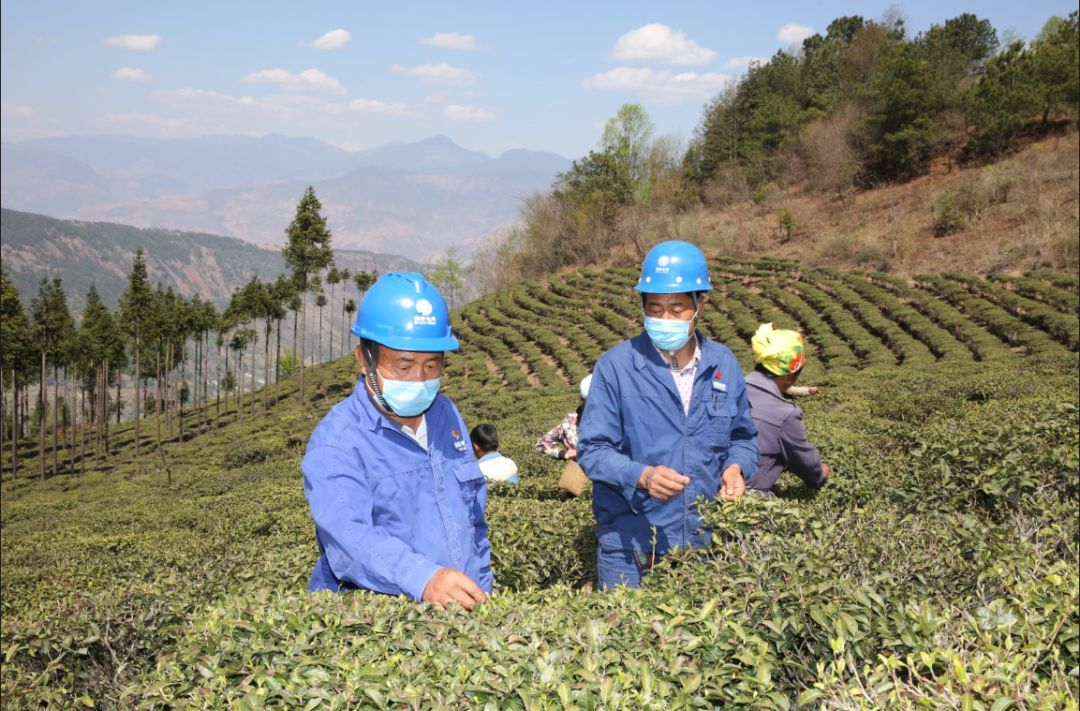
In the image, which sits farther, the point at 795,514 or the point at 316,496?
the point at 795,514

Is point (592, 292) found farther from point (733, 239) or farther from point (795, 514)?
point (795, 514)

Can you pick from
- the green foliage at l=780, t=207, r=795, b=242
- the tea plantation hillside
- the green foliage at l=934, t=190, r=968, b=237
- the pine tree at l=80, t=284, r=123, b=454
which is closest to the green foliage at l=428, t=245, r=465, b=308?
the pine tree at l=80, t=284, r=123, b=454

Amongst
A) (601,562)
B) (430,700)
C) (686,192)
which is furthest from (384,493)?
(686,192)

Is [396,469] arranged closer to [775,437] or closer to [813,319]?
[775,437]

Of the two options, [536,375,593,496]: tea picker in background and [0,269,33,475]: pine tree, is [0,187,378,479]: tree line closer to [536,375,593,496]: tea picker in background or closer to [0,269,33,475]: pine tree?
[0,269,33,475]: pine tree

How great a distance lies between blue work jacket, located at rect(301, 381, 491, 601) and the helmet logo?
32cm

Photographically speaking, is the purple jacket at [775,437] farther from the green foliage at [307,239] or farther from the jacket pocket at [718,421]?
the green foliage at [307,239]

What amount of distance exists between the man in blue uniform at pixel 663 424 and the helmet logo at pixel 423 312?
3.17 ft

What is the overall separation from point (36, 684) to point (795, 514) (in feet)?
10.4

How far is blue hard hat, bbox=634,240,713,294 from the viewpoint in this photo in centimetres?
346

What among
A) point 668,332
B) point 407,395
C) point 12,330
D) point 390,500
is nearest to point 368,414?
point 407,395

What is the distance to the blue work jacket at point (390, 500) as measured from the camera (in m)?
2.46

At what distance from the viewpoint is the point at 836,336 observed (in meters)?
28.8

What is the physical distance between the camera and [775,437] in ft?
13.0
